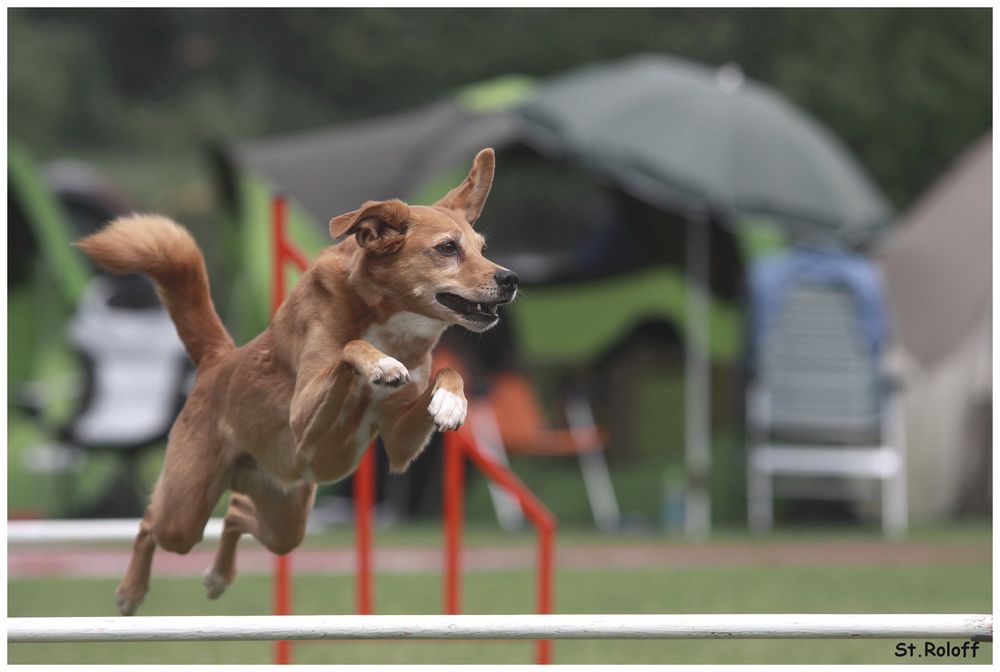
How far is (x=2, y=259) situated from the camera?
413 centimetres

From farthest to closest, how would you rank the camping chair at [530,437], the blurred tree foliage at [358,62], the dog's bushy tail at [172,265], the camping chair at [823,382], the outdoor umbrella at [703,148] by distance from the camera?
the blurred tree foliage at [358,62] < the camping chair at [530,437] < the camping chair at [823,382] < the outdoor umbrella at [703,148] < the dog's bushy tail at [172,265]

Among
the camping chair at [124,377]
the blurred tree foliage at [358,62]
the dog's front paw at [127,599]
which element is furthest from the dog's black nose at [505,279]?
the blurred tree foliage at [358,62]

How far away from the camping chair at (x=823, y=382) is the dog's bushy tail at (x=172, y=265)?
30.9 ft

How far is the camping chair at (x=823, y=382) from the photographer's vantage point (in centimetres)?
1318

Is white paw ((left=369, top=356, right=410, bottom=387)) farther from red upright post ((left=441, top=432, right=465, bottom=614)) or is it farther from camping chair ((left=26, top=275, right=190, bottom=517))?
camping chair ((left=26, top=275, right=190, bottom=517))

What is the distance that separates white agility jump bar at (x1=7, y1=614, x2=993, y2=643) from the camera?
11.6 ft

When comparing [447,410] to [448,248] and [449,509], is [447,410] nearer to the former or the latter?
[448,248]

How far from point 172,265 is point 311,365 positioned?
626mm

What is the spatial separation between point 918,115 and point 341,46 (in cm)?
956

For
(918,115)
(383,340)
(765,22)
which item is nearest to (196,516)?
(383,340)

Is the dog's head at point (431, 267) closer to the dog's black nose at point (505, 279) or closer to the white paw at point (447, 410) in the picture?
the dog's black nose at point (505, 279)

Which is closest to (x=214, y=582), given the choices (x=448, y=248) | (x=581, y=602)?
(x=448, y=248)

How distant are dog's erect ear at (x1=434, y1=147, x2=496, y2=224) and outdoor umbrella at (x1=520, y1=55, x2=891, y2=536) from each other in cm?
891

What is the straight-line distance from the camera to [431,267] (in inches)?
140
